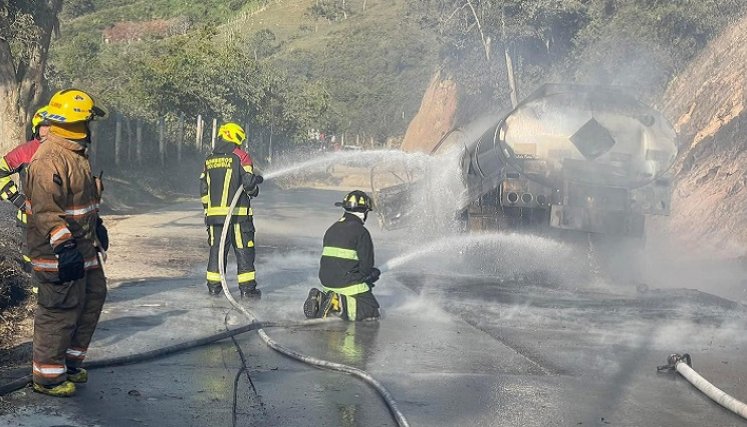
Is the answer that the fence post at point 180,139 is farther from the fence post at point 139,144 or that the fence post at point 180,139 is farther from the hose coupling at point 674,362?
the hose coupling at point 674,362

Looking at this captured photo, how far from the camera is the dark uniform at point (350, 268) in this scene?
889 cm

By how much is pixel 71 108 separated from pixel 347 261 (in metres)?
3.61

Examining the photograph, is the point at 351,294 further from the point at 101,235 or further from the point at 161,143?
the point at 161,143

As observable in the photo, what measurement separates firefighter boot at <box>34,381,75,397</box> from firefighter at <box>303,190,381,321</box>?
3349 millimetres

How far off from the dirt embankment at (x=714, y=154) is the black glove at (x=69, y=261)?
12.2 metres

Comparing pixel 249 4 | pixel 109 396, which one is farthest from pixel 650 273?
pixel 249 4

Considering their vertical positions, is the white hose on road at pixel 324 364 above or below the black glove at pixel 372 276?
below

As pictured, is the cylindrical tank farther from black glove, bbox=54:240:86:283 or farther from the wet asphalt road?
black glove, bbox=54:240:86:283

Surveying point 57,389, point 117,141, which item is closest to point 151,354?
point 57,389

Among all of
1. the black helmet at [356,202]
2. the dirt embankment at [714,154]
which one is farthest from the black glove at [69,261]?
the dirt embankment at [714,154]

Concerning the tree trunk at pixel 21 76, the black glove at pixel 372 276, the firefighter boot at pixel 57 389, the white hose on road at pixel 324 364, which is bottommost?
the white hose on road at pixel 324 364

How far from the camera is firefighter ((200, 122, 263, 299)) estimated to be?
1002cm

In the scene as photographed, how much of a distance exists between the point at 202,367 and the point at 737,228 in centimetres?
1177

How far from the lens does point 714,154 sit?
19.0 m
